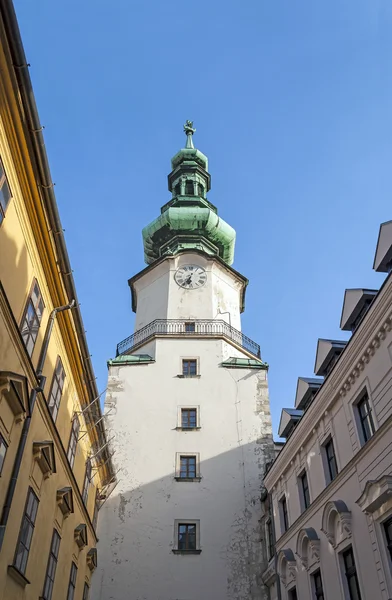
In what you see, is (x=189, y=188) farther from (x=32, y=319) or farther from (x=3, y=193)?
(x=3, y=193)

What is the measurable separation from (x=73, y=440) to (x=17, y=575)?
5.38m

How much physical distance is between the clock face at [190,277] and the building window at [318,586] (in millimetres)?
17315

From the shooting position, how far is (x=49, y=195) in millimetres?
11234

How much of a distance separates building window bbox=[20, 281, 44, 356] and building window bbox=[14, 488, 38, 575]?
9.86ft

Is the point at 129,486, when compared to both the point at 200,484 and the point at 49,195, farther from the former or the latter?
the point at 49,195

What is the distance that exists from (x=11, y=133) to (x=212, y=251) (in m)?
23.9

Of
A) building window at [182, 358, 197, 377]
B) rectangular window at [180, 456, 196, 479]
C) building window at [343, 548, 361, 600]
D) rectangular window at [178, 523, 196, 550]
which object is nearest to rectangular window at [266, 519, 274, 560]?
rectangular window at [178, 523, 196, 550]

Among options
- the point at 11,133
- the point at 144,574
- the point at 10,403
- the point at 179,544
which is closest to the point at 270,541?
the point at 179,544

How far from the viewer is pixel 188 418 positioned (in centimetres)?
2420

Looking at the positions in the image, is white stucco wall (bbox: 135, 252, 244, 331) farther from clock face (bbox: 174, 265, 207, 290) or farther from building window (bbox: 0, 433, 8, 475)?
building window (bbox: 0, 433, 8, 475)

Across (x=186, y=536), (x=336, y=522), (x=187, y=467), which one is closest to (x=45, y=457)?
(x=336, y=522)

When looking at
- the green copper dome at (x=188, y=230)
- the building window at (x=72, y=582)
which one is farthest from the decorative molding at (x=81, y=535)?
Result: the green copper dome at (x=188, y=230)

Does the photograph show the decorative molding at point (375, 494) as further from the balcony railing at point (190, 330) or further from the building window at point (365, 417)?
the balcony railing at point (190, 330)

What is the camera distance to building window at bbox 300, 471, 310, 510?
15461 mm
